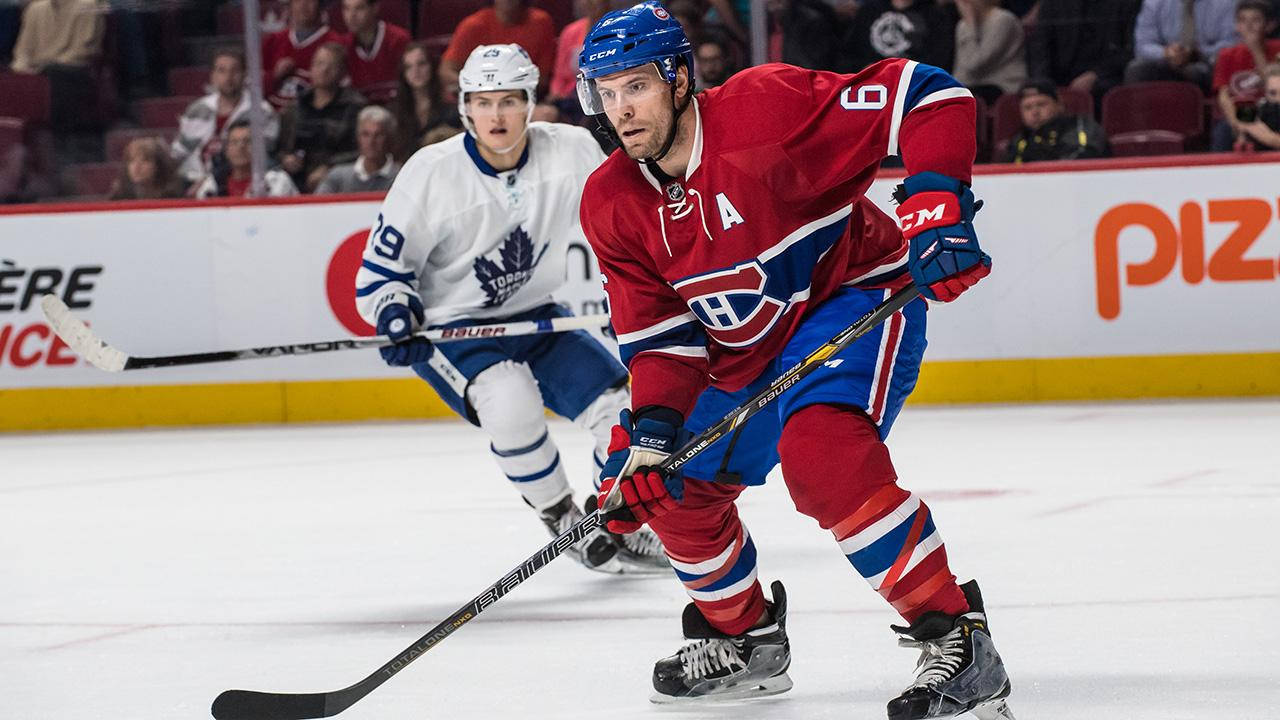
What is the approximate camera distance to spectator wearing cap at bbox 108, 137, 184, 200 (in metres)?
6.84

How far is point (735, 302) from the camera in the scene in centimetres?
251

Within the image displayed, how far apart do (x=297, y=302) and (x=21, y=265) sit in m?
1.10

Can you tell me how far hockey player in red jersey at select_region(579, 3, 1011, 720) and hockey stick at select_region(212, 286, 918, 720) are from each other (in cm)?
2

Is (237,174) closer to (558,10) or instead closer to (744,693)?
(558,10)

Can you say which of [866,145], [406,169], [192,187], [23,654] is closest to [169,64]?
[192,187]

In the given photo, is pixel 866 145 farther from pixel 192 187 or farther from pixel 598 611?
pixel 192 187

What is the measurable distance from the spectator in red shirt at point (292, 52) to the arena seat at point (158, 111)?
1.25 ft

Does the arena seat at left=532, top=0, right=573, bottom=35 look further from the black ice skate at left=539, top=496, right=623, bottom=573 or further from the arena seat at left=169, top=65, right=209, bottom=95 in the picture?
the black ice skate at left=539, top=496, right=623, bottom=573

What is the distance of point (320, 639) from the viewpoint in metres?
3.18

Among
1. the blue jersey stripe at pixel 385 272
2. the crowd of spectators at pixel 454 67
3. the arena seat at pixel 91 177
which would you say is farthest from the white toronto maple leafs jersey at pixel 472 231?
the arena seat at pixel 91 177

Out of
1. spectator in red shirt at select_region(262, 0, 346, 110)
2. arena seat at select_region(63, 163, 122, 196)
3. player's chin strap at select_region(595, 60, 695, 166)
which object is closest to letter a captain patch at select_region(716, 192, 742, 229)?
player's chin strap at select_region(595, 60, 695, 166)

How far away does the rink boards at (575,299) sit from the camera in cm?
626

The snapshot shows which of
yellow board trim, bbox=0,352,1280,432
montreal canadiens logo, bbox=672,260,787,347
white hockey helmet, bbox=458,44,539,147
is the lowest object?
yellow board trim, bbox=0,352,1280,432

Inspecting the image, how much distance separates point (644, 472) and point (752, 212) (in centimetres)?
40
